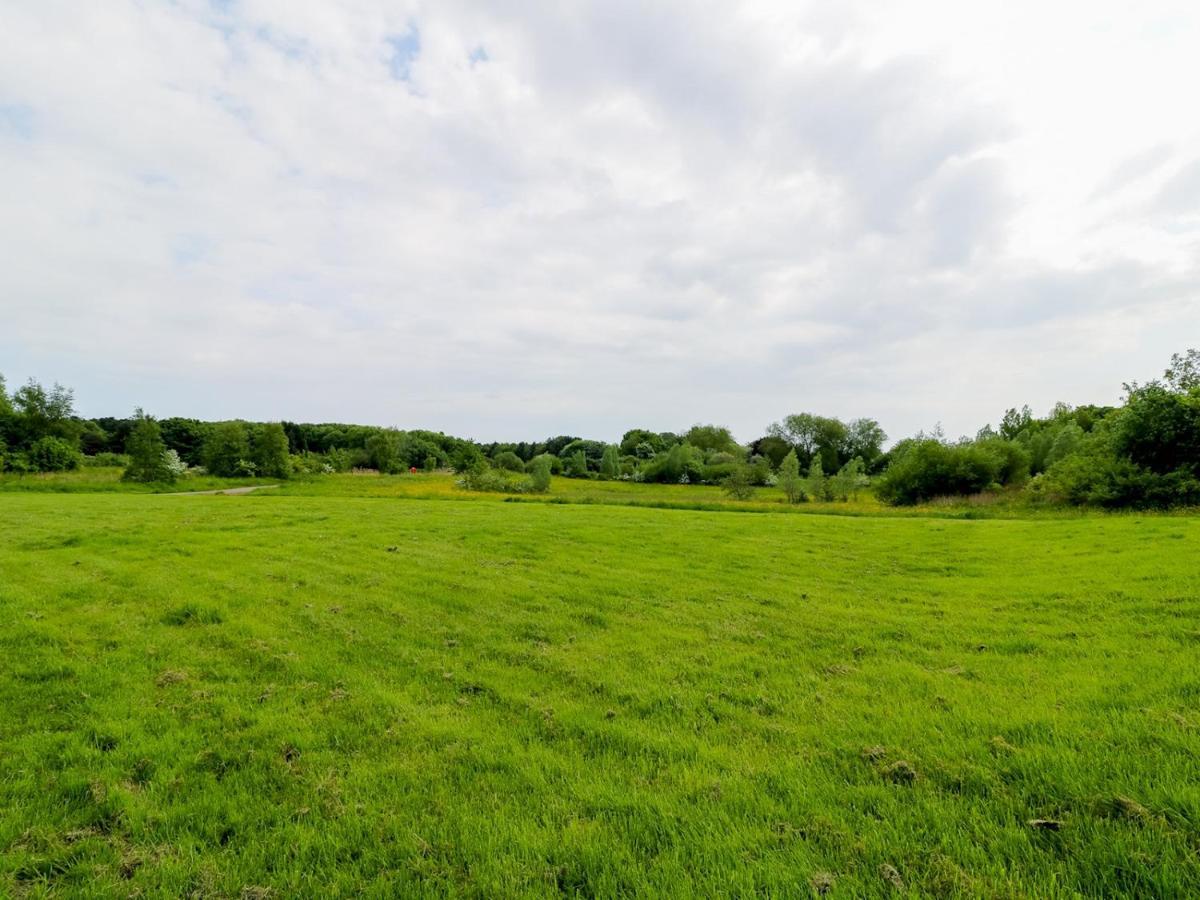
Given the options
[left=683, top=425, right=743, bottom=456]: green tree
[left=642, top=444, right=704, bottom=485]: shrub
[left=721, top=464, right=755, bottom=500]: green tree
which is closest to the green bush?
[left=721, top=464, right=755, bottom=500]: green tree

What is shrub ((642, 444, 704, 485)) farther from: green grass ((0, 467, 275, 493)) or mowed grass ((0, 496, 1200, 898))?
mowed grass ((0, 496, 1200, 898))

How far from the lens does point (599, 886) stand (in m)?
Answer: 2.76

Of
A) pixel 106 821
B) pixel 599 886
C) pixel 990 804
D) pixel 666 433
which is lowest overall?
pixel 106 821

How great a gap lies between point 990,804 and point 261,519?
18724mm

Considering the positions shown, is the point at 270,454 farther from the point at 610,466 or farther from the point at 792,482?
the point at 792,482

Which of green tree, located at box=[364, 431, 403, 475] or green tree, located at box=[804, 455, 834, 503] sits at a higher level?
green tree, located at box=[364, 431, 403, 475]

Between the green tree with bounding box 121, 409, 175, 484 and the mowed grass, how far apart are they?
39.0m

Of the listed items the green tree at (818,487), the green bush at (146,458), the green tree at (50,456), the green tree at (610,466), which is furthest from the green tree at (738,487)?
the green tree at (50,456)

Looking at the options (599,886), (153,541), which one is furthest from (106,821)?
(153,541)

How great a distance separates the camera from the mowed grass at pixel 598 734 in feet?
9.50

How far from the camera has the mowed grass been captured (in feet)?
9.50

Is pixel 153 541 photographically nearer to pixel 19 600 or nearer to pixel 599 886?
pixel 19 600

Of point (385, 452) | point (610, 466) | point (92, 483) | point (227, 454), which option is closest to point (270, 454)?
point (227, 454)

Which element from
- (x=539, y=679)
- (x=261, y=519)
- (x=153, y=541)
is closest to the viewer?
(x=539, y=679)
